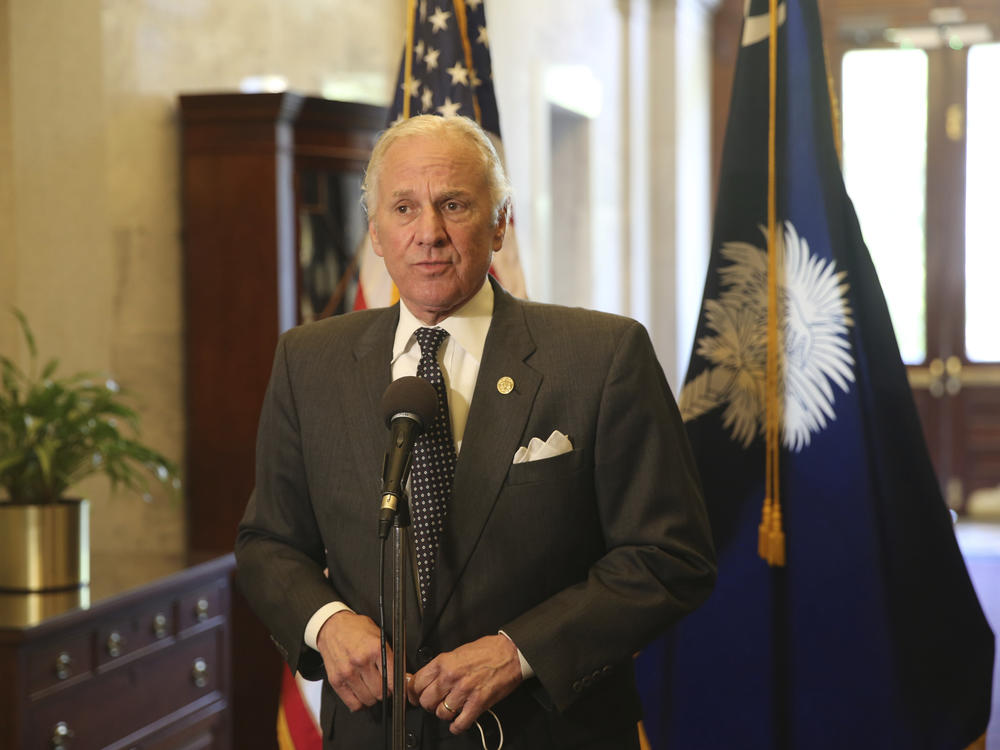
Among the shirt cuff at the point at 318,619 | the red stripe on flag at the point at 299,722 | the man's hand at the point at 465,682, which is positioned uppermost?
the shirt cuff at the point at 318,619

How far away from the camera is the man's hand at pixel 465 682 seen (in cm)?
159

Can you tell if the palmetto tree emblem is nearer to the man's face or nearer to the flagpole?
the flagpole

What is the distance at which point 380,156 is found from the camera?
1.82m

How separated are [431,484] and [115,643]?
1.67m

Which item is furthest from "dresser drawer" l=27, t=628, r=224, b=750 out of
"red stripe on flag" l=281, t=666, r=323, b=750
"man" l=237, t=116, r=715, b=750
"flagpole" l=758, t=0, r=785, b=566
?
"flagpole" l=758, t=0, r=785, b=566

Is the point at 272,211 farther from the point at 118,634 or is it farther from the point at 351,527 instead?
the point at 351,527

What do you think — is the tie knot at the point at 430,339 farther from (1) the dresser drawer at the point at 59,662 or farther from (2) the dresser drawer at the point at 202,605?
(2) the dresser drawer at the point at 202,605

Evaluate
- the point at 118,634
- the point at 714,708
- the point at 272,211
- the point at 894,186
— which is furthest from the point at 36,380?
the point at 894,186

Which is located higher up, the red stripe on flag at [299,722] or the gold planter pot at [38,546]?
the gold planter pot at [38,546]

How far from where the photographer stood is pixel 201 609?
3436mm

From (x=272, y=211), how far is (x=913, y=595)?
242cm

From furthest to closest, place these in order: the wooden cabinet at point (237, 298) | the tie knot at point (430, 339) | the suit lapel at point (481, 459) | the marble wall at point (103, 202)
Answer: the wooden cabinet at point (237, 298), the marble wall at point (103, 202), the tie knot at point (430, 339), the suit lapel at point (481, 459)

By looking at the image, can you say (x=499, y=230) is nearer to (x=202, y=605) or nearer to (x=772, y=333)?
(x=772, y=333)

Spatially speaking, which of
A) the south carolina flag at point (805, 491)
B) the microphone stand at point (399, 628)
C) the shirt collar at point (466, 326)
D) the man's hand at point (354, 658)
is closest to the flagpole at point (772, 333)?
the south carolina flag at point (805, 491)
